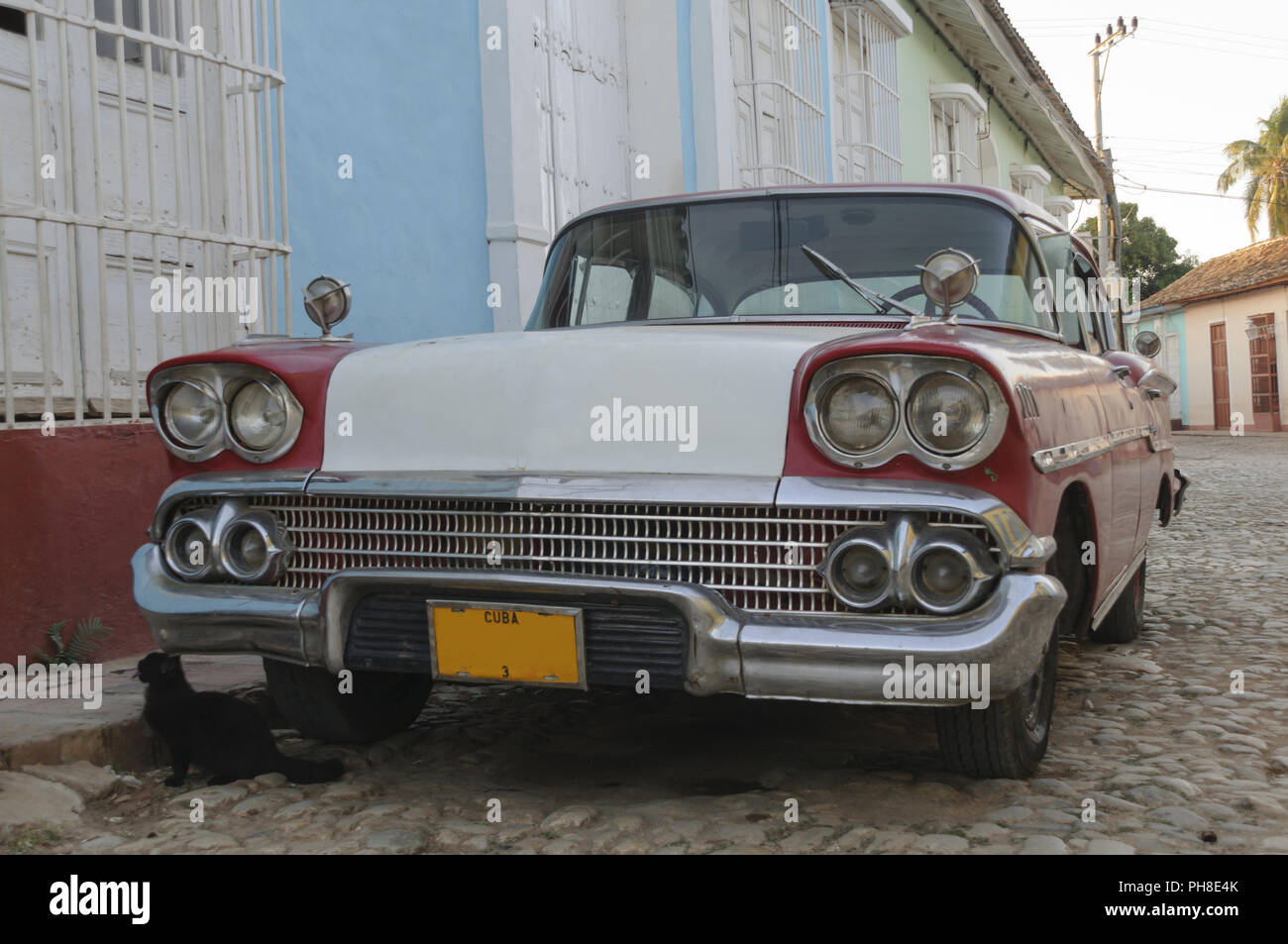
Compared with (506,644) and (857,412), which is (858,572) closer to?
(857,412)

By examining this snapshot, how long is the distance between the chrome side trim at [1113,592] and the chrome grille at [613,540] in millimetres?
1147

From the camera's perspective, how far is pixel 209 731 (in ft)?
10.0

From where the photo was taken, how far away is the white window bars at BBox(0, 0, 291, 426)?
4.04 m

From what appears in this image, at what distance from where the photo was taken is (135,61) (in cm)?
492

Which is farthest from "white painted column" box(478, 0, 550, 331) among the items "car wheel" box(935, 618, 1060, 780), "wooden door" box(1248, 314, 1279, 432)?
"wooden door" box(1248, 314, 1279, 432)

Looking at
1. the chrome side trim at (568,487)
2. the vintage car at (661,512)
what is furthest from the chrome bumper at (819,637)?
the chrome side trim at (568,487)

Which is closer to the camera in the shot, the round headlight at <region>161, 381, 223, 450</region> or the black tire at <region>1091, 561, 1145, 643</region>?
the round headlight at <region>161, 381, 223, 450</region>

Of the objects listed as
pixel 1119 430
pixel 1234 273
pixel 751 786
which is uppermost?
pixel 1234 273

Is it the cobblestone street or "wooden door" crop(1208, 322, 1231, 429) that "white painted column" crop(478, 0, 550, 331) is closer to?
the cobblestone street

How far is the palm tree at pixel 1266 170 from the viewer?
33625 mm

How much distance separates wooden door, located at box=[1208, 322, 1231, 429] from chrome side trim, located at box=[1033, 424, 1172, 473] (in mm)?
27454

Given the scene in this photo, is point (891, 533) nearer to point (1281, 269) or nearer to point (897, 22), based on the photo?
point (897, 22)

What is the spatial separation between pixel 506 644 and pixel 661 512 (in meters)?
0.41

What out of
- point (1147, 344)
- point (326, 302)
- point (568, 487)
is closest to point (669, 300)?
point (326, 302)
